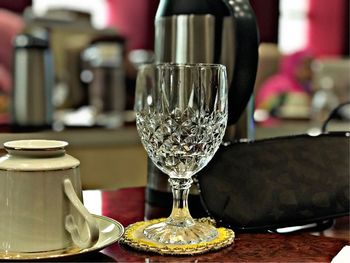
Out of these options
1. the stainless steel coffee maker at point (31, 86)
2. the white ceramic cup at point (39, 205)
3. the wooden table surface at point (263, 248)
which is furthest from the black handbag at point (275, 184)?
the stainless steel coffee maker at point (31, 86)

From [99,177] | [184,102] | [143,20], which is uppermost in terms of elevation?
[143,20]

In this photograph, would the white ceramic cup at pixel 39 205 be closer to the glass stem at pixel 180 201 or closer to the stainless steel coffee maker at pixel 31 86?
the glass stem at pixel 180 201

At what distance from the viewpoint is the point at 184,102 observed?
1.55ft

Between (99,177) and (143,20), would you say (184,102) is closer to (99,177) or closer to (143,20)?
(99,177)

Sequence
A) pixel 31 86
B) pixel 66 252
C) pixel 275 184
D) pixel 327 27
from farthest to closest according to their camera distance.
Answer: pixel 327 27
pixel 31 86
pixel 275 184
pixel 66 252

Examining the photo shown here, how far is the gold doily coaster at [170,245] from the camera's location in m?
0.45

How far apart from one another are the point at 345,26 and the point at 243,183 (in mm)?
5224

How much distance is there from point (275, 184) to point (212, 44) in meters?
0.16

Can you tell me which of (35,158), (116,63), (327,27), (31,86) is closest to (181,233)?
(35,158)

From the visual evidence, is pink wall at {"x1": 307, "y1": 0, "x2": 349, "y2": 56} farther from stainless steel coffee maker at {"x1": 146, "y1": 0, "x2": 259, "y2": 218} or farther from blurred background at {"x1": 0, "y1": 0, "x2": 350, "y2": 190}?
stainless steel coffee maker at {"x1": 146, "y1": 0, "x2": 259, "y2": 218}

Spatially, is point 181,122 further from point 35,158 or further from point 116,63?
point 116,63

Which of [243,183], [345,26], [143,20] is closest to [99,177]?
[243,183]

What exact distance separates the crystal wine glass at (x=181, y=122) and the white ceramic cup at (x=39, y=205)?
8cm

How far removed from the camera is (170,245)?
457 millimetres
